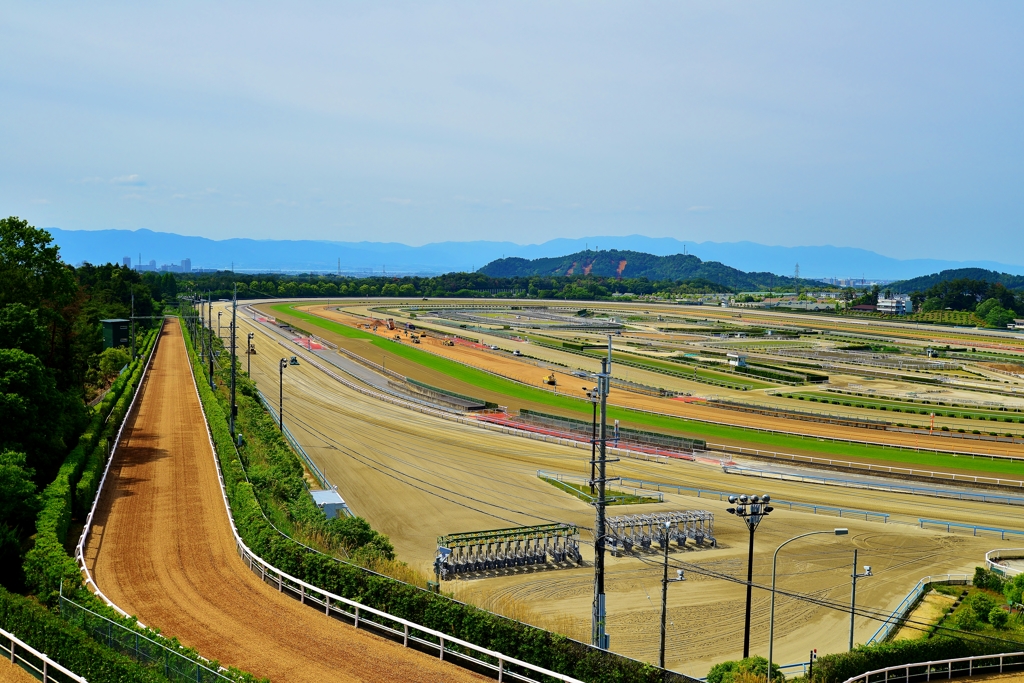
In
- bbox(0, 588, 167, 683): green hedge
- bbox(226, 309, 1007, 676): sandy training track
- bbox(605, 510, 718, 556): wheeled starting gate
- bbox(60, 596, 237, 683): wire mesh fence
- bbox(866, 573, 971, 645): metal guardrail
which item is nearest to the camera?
bbox(60, 596, 237, 683): wire mesh fence

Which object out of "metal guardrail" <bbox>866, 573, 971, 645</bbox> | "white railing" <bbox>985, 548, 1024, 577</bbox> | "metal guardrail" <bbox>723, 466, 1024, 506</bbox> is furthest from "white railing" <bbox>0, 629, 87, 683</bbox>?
"metal guardrail" <bbox>723, 466, 1024, 506</bbox>

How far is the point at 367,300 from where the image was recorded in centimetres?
19425

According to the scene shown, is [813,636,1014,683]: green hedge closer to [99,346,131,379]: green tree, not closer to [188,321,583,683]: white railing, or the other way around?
[188,321,583,683]: white railing

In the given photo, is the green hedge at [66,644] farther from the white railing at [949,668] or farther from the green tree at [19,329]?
the green tree at [19,329]

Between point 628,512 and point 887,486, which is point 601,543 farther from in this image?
point 887,486

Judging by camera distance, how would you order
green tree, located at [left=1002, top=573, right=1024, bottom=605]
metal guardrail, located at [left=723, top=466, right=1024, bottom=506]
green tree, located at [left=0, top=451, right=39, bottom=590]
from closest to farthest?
green tree, located at [left=0, top=451, right=39, bottom=590]
green tree, located at [left=1002, top=573, right=1024, bottom=605]
metal guardrail, located at [left=723, top=466, right=1024, bottom=506]

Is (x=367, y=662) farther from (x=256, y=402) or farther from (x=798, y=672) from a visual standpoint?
(x=256, y=402)

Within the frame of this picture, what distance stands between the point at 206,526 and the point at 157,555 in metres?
2.84

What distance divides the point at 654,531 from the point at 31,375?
23.4 m

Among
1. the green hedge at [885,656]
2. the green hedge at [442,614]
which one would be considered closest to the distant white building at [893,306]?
the green hedge at [885,656]

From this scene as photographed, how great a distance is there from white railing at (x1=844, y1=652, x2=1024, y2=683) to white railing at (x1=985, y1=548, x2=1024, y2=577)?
1321 cm

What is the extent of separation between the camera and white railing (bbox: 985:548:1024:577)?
29.6m

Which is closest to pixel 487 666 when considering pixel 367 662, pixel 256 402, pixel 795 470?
pixel 367 662

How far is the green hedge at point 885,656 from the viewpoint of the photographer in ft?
54.0
